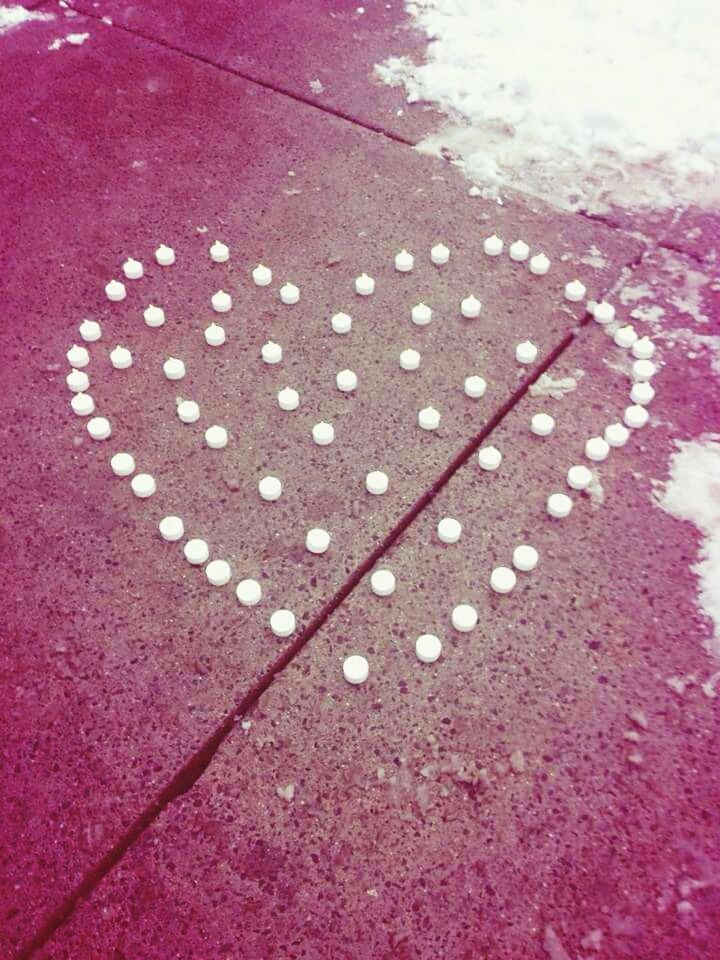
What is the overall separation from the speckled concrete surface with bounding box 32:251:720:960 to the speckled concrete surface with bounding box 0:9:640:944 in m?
0.13

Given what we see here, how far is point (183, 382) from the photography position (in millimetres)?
2260

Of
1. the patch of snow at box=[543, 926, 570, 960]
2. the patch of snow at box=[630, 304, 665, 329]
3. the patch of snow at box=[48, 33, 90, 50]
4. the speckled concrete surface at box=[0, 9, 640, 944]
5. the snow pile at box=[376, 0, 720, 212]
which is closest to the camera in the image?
the patch of snow at box=[543, 926, 570, 960]

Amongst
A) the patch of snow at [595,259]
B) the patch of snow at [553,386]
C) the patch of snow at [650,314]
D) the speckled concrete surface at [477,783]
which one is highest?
the patch of snow at [595,259]

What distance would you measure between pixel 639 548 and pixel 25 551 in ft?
4.88

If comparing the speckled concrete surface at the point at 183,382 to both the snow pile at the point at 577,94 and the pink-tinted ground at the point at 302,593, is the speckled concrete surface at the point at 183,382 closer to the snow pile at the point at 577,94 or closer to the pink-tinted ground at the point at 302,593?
the pink-tinted ground at the point at 302,593

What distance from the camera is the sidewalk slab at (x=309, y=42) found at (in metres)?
3.13

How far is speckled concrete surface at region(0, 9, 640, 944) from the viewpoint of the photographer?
1.65 metres

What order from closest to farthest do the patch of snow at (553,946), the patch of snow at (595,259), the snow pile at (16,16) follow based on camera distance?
the patch of snow at (553,946) < the patch of snow at (595,259) < the snow pile at (16,16)

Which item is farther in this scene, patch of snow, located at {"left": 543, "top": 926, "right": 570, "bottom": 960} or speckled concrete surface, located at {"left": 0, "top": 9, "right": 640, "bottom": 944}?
A: speckled concrete surface, located at {"left": 0, "top": 9, "right": 640, "bottom": 944}

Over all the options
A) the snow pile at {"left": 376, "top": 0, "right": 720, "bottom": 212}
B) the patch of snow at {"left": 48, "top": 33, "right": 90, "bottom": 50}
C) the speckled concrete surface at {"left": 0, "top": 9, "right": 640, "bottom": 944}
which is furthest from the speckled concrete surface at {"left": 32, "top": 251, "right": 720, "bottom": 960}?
the patch of snow at {"left": 48, "top": 33, "right": 90, "bottom": 50}

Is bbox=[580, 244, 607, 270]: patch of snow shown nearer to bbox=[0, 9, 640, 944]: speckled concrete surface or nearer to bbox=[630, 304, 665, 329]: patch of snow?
bbox=[0, 9, 640, 944]: speckled concrete surface

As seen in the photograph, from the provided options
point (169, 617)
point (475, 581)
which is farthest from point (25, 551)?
point (475, 581)

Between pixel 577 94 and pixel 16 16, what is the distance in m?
2.52

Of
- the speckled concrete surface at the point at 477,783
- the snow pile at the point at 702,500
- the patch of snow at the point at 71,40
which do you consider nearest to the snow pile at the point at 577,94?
the snow pile at the point at 702,500
